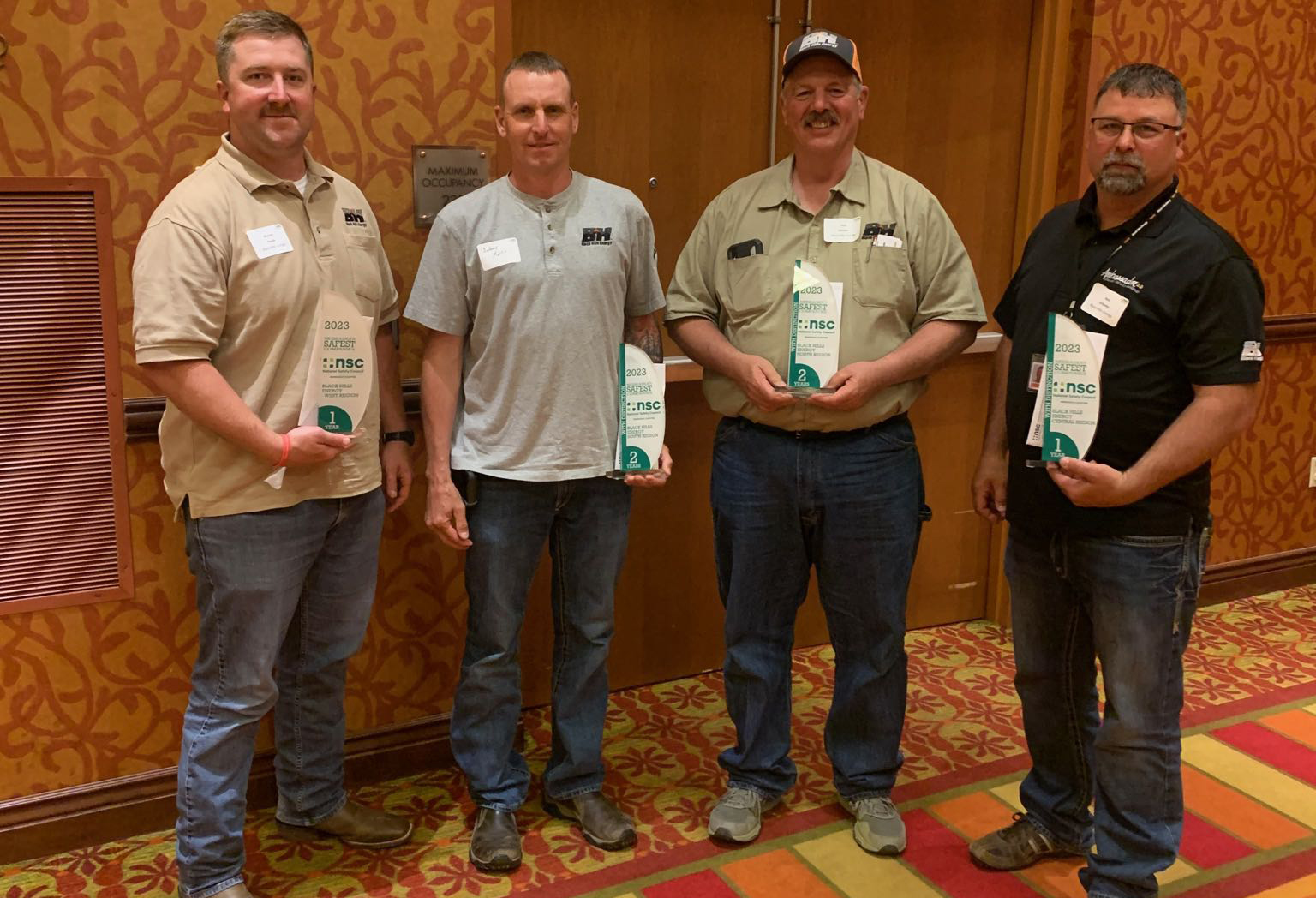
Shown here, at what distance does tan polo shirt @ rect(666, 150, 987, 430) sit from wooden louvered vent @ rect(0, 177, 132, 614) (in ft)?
4.12

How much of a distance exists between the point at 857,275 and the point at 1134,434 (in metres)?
0.62

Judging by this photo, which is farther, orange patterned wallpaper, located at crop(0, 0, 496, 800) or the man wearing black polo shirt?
orange patterned wallpaper, located at crop(0, 0, 496, 800)

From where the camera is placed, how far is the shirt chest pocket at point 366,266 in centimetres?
205

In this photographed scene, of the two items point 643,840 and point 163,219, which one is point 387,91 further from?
point 643,840

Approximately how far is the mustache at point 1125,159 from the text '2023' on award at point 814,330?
535 mm

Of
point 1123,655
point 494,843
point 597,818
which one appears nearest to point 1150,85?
→ point 1123,655

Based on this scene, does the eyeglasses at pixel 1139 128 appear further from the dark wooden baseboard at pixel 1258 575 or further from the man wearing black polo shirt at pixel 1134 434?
the dark wooden baseboard at pixel 1258 575

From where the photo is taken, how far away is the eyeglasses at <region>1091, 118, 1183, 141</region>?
1.88 metres

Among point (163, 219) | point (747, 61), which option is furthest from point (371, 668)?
point (747, 61)

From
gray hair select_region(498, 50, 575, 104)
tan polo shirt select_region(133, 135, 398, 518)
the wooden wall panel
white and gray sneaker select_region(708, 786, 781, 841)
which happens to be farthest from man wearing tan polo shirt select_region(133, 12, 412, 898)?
the wooden wall panel

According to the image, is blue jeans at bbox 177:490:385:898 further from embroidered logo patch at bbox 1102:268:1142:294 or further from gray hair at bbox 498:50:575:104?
embroidered logo patch at bbox 1102:268:1142:294

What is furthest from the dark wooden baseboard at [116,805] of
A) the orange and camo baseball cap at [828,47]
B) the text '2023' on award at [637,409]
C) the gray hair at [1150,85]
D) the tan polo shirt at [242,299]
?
the gray hair at [1150,85]

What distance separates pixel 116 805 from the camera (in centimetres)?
235

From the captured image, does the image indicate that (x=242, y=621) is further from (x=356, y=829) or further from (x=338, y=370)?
(x=356, y=829)
